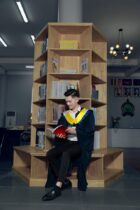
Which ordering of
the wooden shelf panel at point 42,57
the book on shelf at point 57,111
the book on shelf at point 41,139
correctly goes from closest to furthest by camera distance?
1. the book on shelf at point 57,111
2. the book on shelf at point 41,139
3. the wooden shelf panel at point 42,57

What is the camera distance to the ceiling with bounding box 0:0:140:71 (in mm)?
6414

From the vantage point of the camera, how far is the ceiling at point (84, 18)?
6414 millimetres

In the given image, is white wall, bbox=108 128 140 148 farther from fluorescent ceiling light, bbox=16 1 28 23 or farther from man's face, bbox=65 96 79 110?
man's face, bbox=65 96 79 110

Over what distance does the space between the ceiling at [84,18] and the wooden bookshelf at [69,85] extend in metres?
2.67

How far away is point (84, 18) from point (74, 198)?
227 inches

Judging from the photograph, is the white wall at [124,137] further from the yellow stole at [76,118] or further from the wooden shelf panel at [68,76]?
the yellow stole at [76,118]

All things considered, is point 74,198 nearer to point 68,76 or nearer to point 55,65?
point 68,76

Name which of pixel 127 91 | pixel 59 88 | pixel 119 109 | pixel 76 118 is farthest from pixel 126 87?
pixel 76 118

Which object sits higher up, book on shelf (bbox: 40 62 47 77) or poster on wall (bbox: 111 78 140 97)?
poster on wall (bbox: 111 78 140 97)

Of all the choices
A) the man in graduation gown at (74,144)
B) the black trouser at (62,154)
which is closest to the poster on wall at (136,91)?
the man in graduation gown at (74,144)

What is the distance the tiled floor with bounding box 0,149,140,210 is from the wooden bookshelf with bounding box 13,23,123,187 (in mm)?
209

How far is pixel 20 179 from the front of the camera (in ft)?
12.0

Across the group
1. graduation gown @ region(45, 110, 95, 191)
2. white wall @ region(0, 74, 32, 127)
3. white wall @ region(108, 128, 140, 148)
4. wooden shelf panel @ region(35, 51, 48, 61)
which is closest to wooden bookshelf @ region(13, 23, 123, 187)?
wooden shelf panel @ region(35, 51, 48, 61)

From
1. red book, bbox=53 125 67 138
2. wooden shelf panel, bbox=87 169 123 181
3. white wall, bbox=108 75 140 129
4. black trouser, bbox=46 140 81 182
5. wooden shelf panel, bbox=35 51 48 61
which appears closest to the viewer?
black trouser, bbox=46 140 81 182
